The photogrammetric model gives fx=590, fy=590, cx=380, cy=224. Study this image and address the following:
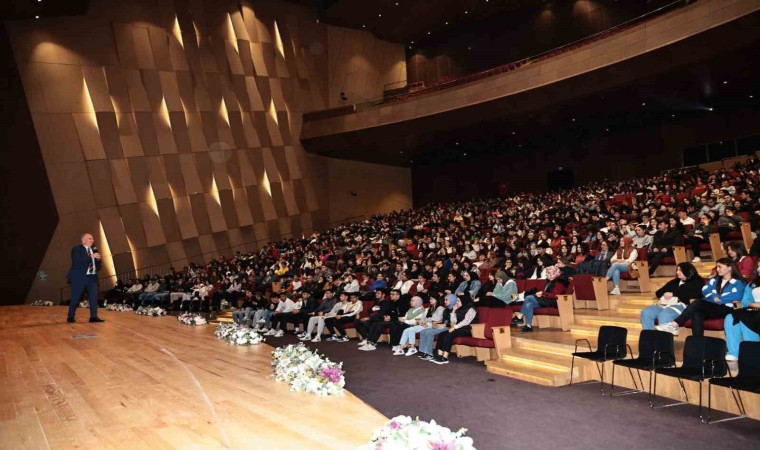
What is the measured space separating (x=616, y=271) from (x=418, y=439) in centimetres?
613

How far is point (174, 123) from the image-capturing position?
18141mm

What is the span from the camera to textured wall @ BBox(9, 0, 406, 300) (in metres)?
15.4

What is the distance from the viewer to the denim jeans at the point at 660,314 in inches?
223

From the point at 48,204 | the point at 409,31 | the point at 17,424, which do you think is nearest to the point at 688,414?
the point at 17,424

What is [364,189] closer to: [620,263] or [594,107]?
[594,107]

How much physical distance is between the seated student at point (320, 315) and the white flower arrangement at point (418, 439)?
254 inches

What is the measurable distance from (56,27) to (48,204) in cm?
465

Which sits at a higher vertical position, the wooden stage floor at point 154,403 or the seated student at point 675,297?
the seated student at point 675,297

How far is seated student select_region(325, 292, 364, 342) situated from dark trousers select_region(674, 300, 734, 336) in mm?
4896

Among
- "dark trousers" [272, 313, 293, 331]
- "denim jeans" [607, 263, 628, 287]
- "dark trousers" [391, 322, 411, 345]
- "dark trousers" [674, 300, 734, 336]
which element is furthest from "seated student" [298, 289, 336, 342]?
"dark trousers" [674, 300, 734, 336]

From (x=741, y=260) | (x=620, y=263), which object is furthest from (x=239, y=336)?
(x=741, y=260)

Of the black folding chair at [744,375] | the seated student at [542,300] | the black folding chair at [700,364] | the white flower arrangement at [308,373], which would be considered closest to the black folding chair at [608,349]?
the black folding chair at [700,364]

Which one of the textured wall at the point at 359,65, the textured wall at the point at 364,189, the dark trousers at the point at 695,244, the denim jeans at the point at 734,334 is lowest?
the denim jeans at the point at 734,334

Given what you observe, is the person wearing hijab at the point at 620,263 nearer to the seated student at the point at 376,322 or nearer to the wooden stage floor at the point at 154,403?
the seated student at the point at 376,322
